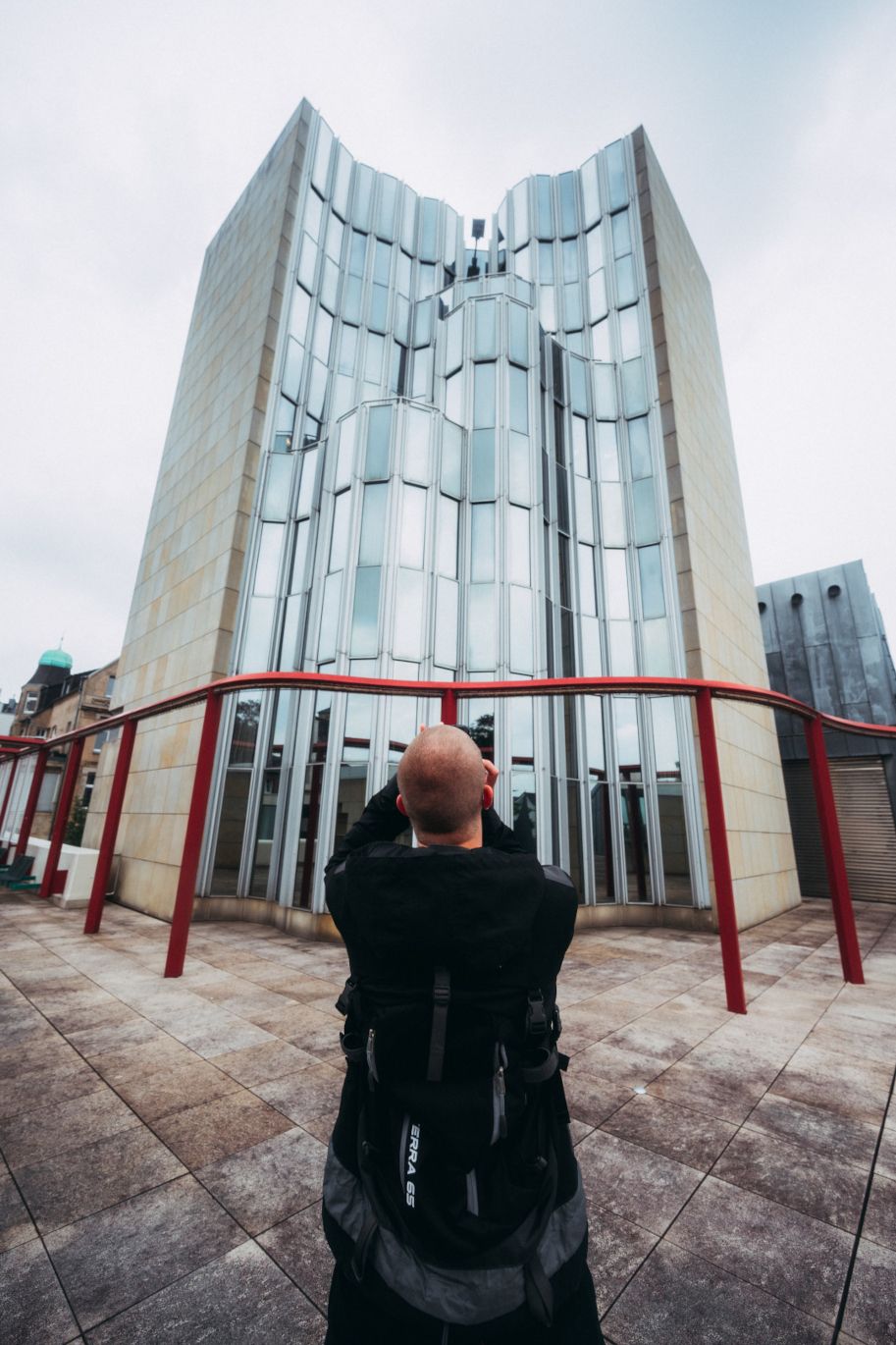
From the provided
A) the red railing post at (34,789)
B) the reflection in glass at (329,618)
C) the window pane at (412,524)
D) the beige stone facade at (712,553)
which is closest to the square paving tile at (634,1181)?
the beige stone facade at (712,553)

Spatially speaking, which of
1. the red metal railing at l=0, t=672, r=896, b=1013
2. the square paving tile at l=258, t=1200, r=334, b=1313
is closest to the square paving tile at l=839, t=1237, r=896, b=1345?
the square paving tile at l=258, t=1200, r=334, b=1313

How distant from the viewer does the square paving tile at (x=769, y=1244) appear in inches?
77.2

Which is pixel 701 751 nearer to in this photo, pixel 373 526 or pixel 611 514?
pixel 373 526

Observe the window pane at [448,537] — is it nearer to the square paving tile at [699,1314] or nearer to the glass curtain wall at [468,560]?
the glass curtain wall at [468,560]

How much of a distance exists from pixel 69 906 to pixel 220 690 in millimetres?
7275

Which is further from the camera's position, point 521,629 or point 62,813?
point 521,629

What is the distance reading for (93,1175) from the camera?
253 cm

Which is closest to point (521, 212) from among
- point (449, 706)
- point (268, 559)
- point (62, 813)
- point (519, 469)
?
point (519, 469)

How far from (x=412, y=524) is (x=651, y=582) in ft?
19.6

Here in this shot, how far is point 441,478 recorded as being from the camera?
12.0 meters

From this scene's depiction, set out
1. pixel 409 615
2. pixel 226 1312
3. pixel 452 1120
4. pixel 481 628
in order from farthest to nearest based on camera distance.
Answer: pixel 481 628, pixel 409 615, pixel 226 1312, pixel 452 1120

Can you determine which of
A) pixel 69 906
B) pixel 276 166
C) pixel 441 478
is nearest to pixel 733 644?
pixel 441 478

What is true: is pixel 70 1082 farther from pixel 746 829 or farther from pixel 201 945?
pixel 746 829

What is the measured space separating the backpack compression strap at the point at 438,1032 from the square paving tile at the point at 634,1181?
1922mm
